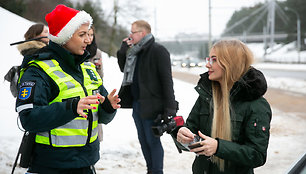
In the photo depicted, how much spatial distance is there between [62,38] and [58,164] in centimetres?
82

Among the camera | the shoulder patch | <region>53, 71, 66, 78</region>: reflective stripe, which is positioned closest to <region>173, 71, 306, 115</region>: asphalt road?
the camera

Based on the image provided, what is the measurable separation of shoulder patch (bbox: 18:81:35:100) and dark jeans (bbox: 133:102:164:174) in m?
1.96

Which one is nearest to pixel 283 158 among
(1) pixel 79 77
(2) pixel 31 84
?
(1) pixel 79 77

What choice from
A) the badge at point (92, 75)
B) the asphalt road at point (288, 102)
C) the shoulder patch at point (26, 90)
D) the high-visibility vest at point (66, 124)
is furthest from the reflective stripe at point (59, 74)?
the asphalt road at point (288, 102)

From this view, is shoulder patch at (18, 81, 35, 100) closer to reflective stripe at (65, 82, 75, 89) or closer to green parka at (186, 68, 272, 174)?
reflective stripe at (65, 82, 75, 89)

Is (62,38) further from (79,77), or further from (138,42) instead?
(138,42)

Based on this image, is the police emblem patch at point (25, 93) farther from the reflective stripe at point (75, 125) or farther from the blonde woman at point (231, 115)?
the blonde woman at point (231, 115)

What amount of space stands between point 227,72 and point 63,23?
44.5 inches

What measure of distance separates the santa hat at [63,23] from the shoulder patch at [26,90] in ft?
1.32

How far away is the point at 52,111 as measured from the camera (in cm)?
188

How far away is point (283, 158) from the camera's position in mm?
4895

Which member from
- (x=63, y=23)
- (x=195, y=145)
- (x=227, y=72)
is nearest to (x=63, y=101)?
(x=63, y=23)

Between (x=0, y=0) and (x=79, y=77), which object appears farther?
(x=0, y=0)

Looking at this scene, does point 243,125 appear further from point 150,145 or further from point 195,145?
point 150,145
